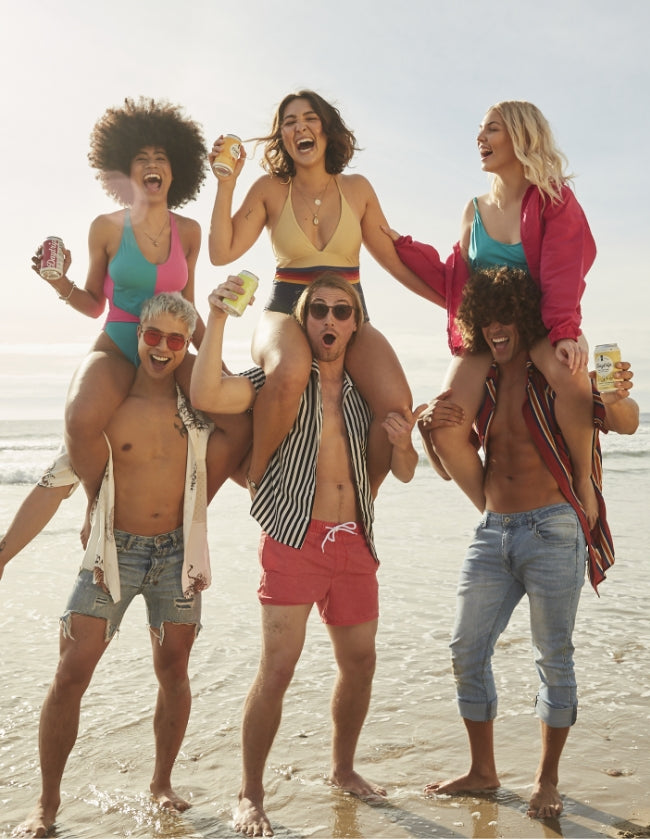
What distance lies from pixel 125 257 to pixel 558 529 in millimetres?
2702

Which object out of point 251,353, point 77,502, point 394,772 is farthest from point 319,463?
point 77,502

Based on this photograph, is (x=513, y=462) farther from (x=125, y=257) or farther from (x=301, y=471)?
(x=125, y=257)

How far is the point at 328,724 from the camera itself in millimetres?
5602

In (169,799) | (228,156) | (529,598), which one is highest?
(228,156)

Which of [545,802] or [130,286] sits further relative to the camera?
[130,286]

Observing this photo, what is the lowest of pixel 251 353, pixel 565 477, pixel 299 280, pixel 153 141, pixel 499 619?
pixel 499 619

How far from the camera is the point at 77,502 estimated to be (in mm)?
15750

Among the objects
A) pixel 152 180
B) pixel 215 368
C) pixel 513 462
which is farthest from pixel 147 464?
pixel 513 462

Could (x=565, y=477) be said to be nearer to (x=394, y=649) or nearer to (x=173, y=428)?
(x=173, y=428)

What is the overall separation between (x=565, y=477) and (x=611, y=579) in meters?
5.16

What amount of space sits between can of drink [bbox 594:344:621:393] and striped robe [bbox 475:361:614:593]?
0.23 metres

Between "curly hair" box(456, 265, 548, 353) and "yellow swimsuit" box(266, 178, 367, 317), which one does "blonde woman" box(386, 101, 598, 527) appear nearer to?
"curly hair" box(456, 265, 548, 353)

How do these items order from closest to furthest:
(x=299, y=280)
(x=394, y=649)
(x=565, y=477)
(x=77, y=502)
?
(x=565, y=477) < (x=299, y=280) < (x=394, y=649) < (x=77, y=502)

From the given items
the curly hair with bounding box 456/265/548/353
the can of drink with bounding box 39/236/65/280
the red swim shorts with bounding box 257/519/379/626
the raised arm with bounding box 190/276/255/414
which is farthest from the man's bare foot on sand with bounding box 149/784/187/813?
the curly hair with bounding box 456/265/548/353
